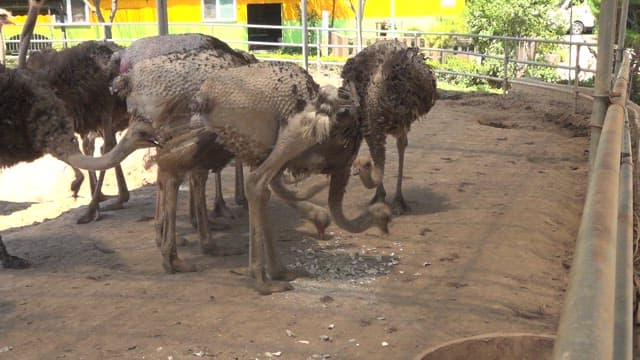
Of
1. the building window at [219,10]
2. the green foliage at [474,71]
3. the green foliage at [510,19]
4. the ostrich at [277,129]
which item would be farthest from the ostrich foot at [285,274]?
the building window at [219,10]

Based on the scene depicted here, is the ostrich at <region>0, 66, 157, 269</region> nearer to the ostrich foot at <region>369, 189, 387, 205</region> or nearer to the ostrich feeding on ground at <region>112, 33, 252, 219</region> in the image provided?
the ostrich feeding on ground at <region>112, 33, 252, 219</region>

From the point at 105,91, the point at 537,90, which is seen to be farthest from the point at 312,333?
the point at 537,90

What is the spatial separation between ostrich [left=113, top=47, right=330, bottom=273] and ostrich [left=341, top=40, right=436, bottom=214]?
3.07ft

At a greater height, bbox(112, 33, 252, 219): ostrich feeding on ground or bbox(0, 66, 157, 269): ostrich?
bbox(112, 33, 252, 219): ostrich feeding on ground

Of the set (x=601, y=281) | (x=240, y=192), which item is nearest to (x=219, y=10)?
(x=240, y=192)

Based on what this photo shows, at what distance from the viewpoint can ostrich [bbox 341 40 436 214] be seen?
18.3 ft

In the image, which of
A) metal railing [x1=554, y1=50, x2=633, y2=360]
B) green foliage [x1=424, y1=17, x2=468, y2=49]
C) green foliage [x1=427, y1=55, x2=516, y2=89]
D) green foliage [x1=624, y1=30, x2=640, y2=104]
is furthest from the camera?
green foliage [x1=424, y1=17, x2=468, y2=49]

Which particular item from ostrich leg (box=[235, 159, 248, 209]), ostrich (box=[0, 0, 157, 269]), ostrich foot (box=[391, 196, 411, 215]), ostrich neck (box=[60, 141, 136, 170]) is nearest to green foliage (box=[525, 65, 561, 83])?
ostrich foot (box=[391, 196, 411, 215])

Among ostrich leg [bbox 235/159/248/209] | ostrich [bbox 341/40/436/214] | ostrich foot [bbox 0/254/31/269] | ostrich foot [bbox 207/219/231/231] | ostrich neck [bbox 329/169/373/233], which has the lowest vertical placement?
ostrich foot [bbox 0/254/31/269]

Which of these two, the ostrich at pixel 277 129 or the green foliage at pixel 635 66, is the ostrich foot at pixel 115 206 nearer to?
the ostrich at pixel 277 129

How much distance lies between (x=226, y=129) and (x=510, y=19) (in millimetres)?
14698

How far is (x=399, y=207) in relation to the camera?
6625 millimetres

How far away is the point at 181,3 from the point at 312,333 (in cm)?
2081

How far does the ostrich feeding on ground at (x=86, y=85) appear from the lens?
6.34 meters
